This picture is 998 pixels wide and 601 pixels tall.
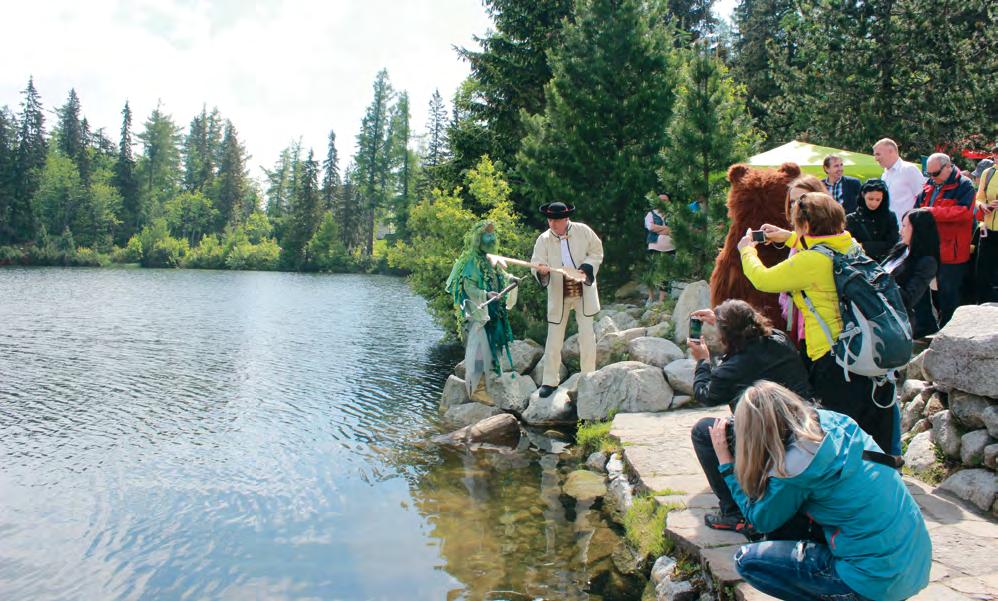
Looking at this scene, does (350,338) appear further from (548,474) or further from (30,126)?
(30,126)

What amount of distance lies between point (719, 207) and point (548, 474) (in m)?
5.87

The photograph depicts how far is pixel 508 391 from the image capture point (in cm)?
913

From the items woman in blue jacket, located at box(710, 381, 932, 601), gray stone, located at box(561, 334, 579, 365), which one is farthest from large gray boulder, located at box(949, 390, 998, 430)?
gray stone, located at box(561, 334, 579, 365)

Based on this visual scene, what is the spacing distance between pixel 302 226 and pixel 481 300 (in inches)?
2085

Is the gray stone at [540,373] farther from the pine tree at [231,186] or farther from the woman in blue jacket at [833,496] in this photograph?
the pine tree at [231,186]

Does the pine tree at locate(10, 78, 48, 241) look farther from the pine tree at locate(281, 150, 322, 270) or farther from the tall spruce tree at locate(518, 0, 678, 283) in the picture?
the tall spruce tree at locate(518, 0, 678, 283)

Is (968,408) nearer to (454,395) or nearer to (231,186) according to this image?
(454,395)

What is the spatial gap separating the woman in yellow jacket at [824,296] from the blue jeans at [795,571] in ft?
4.32

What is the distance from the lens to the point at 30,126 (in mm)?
58531

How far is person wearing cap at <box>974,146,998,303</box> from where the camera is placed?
240 inches

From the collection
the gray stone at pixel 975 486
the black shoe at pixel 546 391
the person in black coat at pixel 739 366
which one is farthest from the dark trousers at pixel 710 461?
the black shoe at pixel 546 391

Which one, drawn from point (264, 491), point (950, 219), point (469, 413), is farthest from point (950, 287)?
point (264, 491)

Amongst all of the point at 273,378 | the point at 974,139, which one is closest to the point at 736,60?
the point at 974,139

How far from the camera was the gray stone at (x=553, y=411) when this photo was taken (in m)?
8.38
